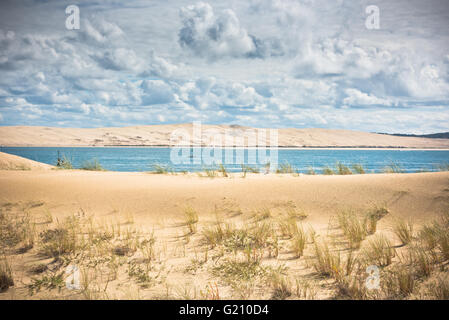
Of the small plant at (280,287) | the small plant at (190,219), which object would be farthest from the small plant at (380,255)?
the small plant at (190,219)

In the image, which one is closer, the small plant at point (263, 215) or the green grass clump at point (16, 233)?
the green grass clump at point (16, 233)

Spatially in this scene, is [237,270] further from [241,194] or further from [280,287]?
[241,194]

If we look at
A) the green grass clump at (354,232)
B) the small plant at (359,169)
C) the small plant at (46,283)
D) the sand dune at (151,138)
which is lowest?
the small plant at (46,283)

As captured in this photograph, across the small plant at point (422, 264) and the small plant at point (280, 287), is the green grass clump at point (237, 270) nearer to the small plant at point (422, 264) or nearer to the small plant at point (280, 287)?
the small plant at point (280, 287)

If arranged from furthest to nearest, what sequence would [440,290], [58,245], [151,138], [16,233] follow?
1. [151,138]
2. [16,233]
3. [58,245]
4. [440,290]

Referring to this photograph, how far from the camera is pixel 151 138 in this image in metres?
103

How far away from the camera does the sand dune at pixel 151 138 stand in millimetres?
93750

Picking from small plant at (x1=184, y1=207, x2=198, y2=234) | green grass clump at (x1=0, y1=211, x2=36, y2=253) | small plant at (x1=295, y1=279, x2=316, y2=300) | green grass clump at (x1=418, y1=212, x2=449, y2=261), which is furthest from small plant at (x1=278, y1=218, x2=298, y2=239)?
green grass clump at (x1=0, y1=211, x2=36, y2=253)

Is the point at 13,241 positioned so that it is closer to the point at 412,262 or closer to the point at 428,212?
the point at 412,262

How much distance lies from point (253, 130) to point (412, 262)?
430 feet

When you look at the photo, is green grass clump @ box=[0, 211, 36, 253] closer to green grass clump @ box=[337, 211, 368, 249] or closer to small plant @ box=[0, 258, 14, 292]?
small plant @ box=[0, 258, 14, 292]

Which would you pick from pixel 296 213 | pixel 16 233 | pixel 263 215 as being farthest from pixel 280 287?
pixel 16 233

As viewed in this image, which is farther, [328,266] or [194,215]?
[194,215]

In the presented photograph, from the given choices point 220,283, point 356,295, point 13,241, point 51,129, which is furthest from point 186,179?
point 51,129
